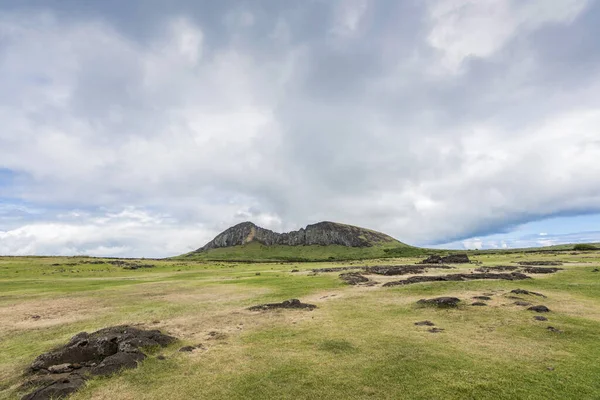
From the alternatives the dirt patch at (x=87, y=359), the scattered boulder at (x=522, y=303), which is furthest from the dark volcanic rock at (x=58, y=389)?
the scattered boulder at (x=522, y=303)

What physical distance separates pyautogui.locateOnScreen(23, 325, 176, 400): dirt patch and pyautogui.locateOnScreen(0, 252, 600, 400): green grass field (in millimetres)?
838

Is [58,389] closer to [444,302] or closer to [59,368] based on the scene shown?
[59,368]

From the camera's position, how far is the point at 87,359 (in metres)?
20.6

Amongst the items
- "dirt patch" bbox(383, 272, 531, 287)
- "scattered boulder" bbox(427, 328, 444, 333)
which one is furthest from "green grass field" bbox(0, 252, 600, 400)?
"dirt patch" bbox(383, 272, 531, 287)

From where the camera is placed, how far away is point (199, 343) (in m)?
23.6

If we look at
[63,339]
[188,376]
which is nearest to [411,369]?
[188,376]

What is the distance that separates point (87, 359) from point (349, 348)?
17507 mm

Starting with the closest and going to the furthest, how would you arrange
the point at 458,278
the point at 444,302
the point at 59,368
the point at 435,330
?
the point at 59,368 < the point at 435,330 < the point at 444,302 < the point at 458,278

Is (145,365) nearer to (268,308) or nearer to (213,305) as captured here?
(268,308)

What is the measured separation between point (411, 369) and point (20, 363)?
25.3 meters

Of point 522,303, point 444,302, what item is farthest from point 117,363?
point 522,303

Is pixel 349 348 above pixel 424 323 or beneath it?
beneath

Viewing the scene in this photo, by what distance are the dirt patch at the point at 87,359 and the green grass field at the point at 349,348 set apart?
0.84 m

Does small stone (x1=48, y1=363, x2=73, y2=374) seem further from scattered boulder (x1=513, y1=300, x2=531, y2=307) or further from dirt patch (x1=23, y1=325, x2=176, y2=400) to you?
scattered boulder (x1=513, y1=300, x2=531, y2=307)
